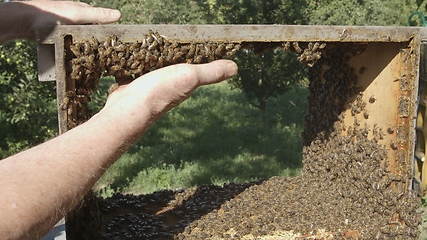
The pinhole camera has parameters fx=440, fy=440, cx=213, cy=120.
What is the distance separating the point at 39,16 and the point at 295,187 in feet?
8.19

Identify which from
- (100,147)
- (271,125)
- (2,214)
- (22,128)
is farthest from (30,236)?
(271,125)

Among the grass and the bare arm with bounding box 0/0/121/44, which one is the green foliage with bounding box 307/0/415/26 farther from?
the bare arm with bounding box 0/0/121/44

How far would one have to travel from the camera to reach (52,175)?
1292mm

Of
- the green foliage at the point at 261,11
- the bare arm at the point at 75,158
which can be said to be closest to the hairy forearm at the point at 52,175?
the bare arm at the point at 75,158

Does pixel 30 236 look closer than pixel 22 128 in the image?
Yes

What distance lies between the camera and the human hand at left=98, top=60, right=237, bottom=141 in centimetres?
165

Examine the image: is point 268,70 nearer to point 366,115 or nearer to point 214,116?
point 214,116

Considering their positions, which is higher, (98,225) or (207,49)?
(207,49)

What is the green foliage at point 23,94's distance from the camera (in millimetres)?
6559

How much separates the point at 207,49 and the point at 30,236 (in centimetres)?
162

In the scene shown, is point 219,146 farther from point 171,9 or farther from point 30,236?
point 30,236

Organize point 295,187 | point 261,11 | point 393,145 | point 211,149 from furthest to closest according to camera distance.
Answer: point 211,149
point 261,11
point 295,187
point 393,145

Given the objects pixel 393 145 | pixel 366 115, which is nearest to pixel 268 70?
pixel 366 115

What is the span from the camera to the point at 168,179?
6996 millimetres
